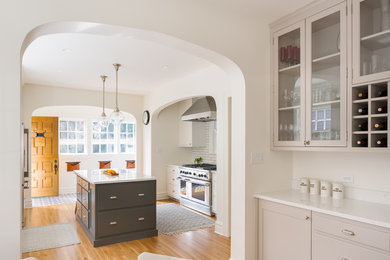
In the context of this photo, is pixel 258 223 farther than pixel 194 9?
Yes

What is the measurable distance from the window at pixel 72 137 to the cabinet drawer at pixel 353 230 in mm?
7055

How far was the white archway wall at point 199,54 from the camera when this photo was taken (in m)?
1.79

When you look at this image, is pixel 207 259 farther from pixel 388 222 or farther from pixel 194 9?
pixel 194 9

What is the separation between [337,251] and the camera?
2146 millimetres

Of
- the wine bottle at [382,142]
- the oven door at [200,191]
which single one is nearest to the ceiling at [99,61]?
the oven door at [200,191]

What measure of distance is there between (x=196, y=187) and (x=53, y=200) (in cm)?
367

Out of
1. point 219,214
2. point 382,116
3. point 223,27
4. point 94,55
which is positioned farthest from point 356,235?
point 94,55

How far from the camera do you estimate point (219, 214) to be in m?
4.38

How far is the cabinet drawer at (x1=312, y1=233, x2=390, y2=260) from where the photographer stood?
195 centimetres

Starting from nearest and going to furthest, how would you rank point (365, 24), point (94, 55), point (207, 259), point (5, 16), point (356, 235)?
point (5, 16), point (356, 235), point (365, 24), point (207, 259), point (94, 55)

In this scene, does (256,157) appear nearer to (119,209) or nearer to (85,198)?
(119,209)

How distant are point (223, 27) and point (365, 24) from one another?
3.90 feet

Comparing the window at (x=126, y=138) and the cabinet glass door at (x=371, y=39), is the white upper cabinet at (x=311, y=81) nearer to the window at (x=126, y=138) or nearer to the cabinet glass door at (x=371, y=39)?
the cabinet glass door at (x=371, y=39)

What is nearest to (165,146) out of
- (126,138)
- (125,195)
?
(126,138)
